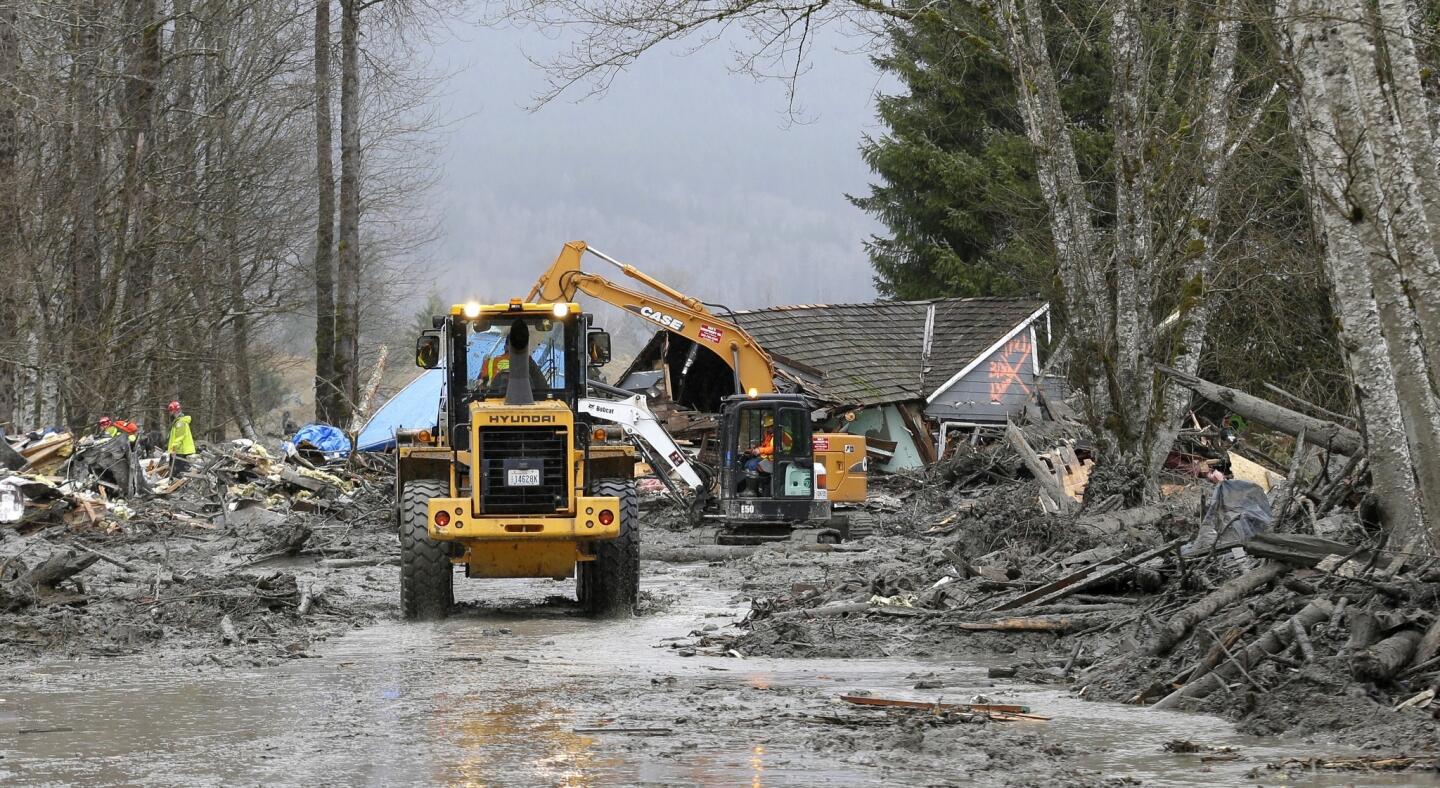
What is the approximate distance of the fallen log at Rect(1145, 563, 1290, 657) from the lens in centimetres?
1040

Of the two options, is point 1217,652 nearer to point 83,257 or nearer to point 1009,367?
point 83,257

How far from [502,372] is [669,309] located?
1087 centimetres

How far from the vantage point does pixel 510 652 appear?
1245cm

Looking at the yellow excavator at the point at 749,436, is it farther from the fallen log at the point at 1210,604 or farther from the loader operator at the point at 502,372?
the fallen log at the point at 1210,604

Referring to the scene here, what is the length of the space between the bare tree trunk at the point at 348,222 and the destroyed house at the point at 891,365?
6.49 metres

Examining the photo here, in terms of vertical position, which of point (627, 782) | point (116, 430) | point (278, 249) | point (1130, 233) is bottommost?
point (627, 782)

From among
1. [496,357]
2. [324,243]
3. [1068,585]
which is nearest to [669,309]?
[496,357]

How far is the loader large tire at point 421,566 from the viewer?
46.9ft

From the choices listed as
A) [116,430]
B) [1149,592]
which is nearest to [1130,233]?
[1149,592]

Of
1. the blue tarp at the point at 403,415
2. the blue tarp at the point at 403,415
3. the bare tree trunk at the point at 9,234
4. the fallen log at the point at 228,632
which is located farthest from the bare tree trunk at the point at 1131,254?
the bare tree trunk at the point at 9,234

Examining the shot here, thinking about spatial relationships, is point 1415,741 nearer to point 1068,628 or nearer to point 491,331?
point 1068,628

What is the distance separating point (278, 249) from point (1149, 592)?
33.7m

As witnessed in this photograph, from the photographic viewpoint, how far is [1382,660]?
870 centimetres

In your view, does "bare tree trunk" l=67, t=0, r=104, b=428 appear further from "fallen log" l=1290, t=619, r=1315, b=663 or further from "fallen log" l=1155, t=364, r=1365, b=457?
"fallen log" l=1290, t=619, r=1315, b=663
